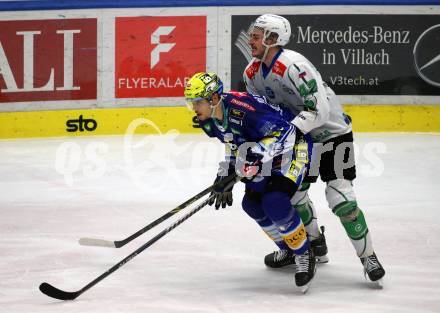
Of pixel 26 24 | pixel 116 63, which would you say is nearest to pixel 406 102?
pixel 116 63

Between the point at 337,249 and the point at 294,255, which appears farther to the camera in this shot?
the point at 337,249

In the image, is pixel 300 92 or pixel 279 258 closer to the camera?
pixel 300 92

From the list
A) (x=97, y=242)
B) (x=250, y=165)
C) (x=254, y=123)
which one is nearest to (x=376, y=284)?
(x=250, y=165)

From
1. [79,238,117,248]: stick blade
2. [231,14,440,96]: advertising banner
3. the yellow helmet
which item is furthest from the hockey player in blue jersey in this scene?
[231,14,440,96]: advertising banner

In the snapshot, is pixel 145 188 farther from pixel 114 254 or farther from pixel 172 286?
pixel 172 286

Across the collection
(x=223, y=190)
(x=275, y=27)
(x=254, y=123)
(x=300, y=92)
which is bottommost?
(x=223, y=190)

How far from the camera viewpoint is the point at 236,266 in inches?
223

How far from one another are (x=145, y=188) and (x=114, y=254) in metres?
1.68

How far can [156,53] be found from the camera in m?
9.40

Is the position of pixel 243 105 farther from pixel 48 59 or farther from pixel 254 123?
pixel 48 59

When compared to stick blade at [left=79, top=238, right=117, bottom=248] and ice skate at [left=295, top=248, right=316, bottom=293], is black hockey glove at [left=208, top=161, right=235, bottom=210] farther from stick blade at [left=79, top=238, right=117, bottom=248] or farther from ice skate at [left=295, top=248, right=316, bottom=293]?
stick blade at [left=79, top=238, right=117, bottom=248]

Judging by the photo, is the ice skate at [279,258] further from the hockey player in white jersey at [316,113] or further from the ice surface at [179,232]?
the hockey player in white jersey at [316,113]

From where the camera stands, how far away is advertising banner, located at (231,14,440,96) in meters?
9.47

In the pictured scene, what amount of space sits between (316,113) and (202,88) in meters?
0.59
